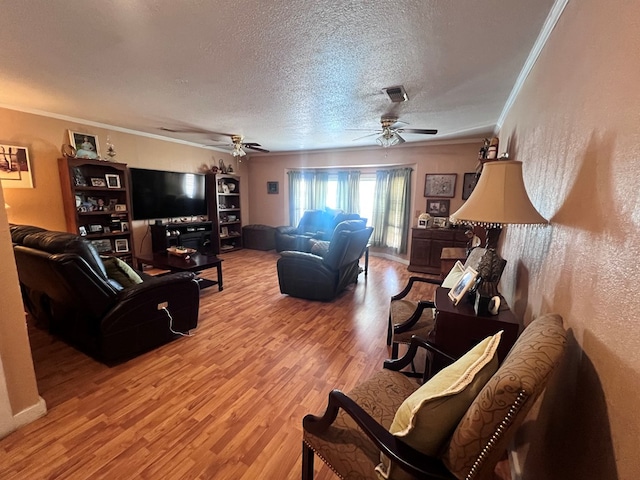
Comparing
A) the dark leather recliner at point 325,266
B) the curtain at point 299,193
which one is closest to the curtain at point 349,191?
the curtain at point 299,193

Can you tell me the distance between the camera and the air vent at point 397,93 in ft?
8.46

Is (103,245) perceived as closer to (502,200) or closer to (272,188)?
(272,188)

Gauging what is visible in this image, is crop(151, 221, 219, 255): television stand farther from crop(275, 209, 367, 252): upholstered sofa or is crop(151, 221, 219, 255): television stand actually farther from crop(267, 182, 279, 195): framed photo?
crop(267, 182, 279, 195): framed photo

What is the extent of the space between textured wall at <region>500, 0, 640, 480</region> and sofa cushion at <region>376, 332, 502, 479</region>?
301 millimetres

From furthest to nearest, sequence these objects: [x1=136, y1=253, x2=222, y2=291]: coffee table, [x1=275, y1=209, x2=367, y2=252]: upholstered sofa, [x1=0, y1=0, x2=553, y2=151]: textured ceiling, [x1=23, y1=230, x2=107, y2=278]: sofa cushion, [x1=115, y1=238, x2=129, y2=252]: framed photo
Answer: [x1=275, y1=209, x2=367, y2=252]: upholstered sofa < [x1=115, y1=238, x2=129, y2=252]: framed photo < [x1=136, y1=253, x2=222, y2=291]: coffee table < [x1=23, y1=230, x2=107, y2=278]: sofa cushion < [x1=0, y1=0, x2=553, y2=151]: textured ceiling

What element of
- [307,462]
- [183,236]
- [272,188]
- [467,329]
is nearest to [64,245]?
[307,462]

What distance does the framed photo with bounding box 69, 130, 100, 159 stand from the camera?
400 cm

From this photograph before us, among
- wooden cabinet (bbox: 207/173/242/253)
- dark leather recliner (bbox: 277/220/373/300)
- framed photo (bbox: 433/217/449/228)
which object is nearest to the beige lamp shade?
dark leather recliner (bbox: 277/220/373/300)

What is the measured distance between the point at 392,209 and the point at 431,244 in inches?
48.3

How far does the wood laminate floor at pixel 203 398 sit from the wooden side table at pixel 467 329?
899 mm

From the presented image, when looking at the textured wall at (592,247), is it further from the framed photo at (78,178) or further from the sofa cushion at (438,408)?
the framed photo at (78,178)

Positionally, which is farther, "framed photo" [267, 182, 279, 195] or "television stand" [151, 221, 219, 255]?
"framed photo" [267, 182, 279, 195]

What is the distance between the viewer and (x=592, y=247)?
0.96 m

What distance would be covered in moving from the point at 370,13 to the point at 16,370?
9.39ft
